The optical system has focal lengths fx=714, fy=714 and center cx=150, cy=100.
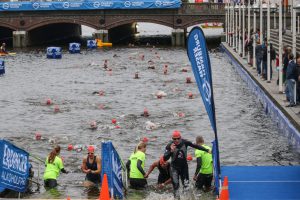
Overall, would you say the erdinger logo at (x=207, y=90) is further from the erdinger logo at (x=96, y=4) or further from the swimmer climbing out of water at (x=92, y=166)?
the erdinger logo at (x=96, y=4)

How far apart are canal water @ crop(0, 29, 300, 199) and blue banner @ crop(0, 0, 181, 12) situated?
26341 millimetres

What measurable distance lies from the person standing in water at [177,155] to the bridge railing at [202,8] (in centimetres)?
6997

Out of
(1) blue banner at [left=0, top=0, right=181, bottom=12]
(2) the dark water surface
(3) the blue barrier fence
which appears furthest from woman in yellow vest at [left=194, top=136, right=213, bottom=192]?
(1) blue banner at [left=0, top=0, right=181, bottom=12]

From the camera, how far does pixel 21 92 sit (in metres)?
45.3

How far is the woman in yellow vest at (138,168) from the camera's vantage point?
766 inches

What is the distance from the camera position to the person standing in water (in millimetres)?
17734

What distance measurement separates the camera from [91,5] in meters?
89.2

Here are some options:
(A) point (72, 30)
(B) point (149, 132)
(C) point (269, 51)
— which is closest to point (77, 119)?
(B) point (149, 132)

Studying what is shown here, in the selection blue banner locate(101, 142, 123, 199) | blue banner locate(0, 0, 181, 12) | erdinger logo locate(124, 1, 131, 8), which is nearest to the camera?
blue banner locate(101, 142, 123, 199)

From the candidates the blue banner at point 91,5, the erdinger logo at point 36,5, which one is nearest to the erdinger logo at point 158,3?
the blue banner at point 91,5

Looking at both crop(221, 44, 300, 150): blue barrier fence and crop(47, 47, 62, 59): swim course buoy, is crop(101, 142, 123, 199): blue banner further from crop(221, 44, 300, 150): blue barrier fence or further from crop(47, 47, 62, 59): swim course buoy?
crop(47, 47, 62, 59): swim course buoy

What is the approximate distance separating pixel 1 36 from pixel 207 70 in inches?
3480

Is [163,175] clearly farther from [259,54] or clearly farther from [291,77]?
[259,54]

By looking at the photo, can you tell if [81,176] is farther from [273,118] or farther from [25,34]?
[25,34]
